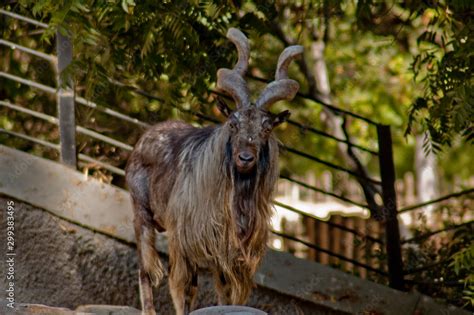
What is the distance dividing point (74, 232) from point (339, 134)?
5522 mm

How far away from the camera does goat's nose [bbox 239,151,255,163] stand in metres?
6.73

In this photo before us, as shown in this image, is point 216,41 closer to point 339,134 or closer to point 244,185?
point 244,185

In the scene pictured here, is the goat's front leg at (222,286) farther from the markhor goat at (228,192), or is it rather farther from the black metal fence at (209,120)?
the black metal fence at (209,120)

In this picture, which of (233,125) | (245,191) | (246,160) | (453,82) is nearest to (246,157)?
(246,160)

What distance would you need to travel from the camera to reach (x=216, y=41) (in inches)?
362

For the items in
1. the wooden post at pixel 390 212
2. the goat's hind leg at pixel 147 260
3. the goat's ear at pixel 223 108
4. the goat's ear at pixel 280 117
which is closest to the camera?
the goat's ear at pixel 280 117

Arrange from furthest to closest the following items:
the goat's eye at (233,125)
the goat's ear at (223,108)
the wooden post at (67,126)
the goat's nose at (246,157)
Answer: the wooden post at (67,126)
the goat's ear at (223,108)
the goat's eye at (233,125)
the goat's nose at (246,157)

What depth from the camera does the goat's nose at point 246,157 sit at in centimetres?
673

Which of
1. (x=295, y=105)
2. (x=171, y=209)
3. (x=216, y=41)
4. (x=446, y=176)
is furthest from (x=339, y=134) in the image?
(x=446, y=176)

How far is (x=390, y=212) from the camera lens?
29.8 ft

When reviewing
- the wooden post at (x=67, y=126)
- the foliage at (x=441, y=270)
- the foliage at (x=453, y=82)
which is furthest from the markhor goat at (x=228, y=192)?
the foliage at (x=441, y=270)

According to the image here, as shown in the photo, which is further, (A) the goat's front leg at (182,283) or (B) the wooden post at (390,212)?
(B) the wooden post at (390,212)

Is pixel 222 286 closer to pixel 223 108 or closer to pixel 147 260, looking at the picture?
pixel 147 260

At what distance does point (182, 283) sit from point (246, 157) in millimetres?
1165
